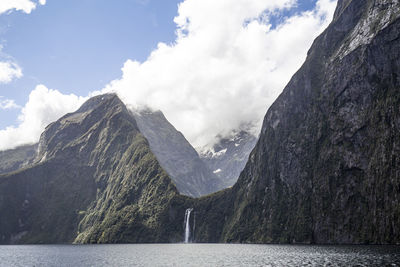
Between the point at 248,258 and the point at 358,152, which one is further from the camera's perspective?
the point at 358,152

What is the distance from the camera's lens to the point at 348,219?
156 m

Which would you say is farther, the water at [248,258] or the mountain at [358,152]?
the mountain at [358,152]

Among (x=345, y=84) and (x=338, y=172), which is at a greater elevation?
(x=345, y=84)

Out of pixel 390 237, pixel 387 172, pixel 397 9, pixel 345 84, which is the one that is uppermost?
pixel 397 9

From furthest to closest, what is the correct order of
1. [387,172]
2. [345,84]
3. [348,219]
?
[345,84], [348,219], [387,172]

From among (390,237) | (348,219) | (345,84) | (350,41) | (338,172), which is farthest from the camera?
(350,41)

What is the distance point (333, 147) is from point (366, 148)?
23.1m

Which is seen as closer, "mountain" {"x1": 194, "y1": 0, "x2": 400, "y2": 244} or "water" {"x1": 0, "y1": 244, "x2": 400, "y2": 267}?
"water" {"x1": 0, "y1": 244, "x2": 400, "y2": 267}

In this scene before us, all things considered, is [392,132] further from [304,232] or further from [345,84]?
[304,232]

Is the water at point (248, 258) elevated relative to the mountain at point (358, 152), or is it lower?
lower

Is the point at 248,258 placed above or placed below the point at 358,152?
below

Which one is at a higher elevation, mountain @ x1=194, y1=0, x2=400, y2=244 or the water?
mountain @ x1=194, y1=0, x2=400, y2=244

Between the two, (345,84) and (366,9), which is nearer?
(345,84)

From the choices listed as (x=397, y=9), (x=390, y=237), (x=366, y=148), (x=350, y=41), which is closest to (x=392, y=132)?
(x=366, y=148)
